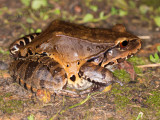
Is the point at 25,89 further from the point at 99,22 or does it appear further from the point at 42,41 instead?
the point at 99,22

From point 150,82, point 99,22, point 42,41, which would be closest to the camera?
point 42,41

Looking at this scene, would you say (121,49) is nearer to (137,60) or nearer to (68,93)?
(137,60)

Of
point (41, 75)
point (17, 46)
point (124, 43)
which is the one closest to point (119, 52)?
point (124, 43)

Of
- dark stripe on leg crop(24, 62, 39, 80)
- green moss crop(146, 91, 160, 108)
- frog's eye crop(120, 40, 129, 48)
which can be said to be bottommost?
green moss crop(146, 91, 160, 108)

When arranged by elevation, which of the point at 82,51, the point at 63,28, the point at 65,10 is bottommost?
the point at 82,51

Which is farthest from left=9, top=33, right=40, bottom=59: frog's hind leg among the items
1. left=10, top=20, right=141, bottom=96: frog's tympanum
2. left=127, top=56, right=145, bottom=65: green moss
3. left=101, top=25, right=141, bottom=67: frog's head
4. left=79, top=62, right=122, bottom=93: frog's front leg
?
left=127, top=56, right=145, bottom=65: green moss

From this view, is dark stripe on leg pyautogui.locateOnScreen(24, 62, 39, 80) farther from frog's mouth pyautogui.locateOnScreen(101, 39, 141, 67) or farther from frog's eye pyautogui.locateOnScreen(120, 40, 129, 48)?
frog's eye pyautogui.locateOnScreen(120, 40, 129, 48)

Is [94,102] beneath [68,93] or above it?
beneath

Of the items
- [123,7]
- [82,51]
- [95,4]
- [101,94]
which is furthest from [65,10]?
[101,94]
